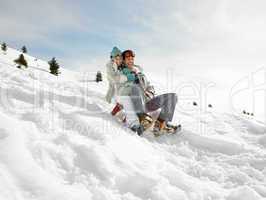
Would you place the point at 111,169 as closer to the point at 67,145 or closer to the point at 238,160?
the point at 67,145

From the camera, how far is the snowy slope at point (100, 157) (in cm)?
353

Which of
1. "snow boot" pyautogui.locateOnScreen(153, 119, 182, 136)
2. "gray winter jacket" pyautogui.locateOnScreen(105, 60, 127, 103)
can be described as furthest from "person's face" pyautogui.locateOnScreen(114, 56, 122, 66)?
Result: "snow boot" pyautogui.locateOnScreen(153, 119, 182, 136)

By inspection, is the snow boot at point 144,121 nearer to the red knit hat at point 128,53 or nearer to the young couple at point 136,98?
the young couple at point 136,98

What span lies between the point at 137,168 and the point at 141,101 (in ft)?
8.60

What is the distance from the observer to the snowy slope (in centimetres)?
353

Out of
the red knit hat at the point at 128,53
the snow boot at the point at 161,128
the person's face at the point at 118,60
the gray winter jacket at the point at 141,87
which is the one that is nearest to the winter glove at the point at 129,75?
the gray winter jacket at the point at 141,87

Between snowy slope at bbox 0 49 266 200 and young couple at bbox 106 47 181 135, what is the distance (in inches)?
11.3

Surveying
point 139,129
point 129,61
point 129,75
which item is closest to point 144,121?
point 139,129

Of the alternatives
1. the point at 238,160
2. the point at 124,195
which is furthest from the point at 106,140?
the point at 238,160

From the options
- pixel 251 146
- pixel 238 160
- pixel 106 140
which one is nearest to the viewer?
pixel 106 140

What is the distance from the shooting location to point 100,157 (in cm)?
427

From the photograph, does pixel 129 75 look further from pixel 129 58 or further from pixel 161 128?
pixel 161 128

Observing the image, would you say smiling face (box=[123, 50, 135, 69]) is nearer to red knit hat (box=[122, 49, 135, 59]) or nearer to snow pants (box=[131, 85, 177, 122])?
red knit hat (box=[122, 49, 135, 59])

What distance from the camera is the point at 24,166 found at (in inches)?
139
